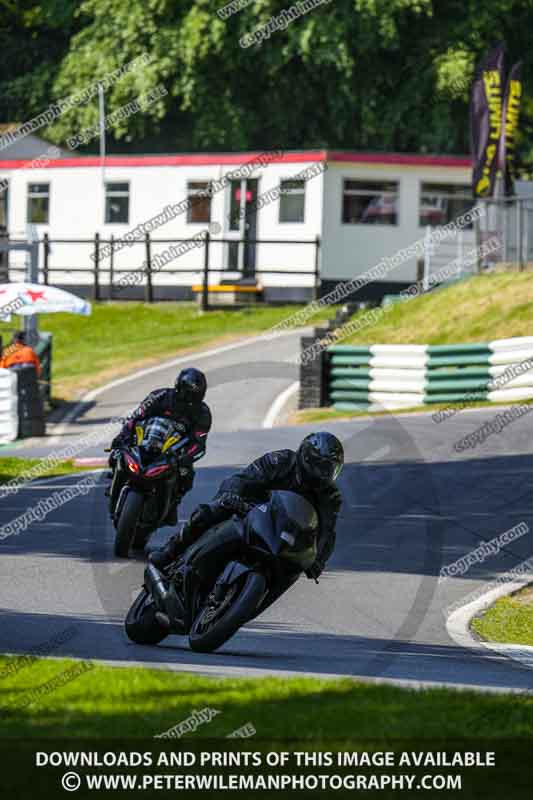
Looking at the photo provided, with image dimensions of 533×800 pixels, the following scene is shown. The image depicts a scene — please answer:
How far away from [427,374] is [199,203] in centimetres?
1617

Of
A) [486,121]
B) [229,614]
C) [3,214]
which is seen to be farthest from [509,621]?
→ [3,214]

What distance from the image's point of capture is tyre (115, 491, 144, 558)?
42.0ft

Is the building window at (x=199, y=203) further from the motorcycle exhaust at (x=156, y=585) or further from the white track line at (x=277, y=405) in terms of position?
the motorcycle exhaust at (x=156, y=585)

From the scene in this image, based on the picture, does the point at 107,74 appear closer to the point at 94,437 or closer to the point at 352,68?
the point at 352,68

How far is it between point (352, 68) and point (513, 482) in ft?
91.7

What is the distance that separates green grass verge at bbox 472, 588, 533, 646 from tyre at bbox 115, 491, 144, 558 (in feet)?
9.30

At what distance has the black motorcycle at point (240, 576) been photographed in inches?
343

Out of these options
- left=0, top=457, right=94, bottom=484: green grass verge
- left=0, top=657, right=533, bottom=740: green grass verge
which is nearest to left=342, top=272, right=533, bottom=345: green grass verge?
left=0, top=457, right=94, bottom=484: green grass verge

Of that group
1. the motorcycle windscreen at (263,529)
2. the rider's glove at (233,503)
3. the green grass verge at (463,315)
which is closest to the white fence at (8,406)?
the green grass verge at (463,315)

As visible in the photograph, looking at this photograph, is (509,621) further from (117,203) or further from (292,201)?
(117,203)

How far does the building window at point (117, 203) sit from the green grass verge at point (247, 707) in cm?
3318

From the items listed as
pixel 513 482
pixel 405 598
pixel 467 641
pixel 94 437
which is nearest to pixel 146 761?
pixel 467 641

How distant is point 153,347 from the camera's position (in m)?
32.6

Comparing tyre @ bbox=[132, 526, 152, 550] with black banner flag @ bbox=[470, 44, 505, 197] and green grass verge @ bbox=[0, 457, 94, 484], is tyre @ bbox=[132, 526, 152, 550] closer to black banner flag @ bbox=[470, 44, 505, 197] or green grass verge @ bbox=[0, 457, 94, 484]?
green grass verge @ bbox=[0, 457, 94, 484]
